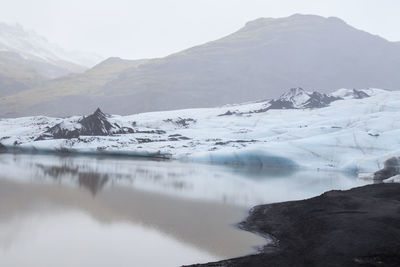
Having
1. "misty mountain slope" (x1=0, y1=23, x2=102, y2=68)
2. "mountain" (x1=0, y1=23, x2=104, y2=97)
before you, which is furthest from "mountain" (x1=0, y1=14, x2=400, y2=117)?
"misty mountain slope" (x1=0, y1=23, x2=102, y2=68)

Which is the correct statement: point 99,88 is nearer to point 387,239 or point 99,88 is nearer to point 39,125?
point 39,125

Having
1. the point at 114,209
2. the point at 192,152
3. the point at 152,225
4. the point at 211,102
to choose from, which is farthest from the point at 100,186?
the point at 211,102

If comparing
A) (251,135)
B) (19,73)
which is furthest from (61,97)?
(251,135)

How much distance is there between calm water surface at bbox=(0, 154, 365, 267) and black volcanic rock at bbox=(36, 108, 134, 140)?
447 inches

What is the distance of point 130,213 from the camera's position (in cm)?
1022

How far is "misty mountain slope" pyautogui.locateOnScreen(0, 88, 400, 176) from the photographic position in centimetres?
2314

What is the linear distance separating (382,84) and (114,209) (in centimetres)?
7008

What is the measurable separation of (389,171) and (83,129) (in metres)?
20.1

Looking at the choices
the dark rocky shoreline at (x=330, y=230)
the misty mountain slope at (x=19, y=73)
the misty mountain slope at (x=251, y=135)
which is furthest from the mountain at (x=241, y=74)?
the dark rocky shoreline at (x=330, y=230)

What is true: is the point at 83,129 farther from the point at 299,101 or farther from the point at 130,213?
the point at 299,101

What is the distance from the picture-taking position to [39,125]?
33781 mm

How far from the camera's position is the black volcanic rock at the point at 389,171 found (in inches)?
716

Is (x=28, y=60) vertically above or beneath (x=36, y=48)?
beneath

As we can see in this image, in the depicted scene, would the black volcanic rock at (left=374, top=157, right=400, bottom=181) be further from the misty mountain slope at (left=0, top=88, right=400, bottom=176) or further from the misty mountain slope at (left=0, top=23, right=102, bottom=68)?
the misty mountain slope at (left=0, top=23, right=102, bottom=68)
